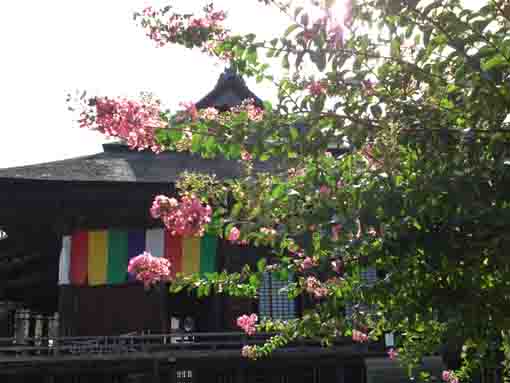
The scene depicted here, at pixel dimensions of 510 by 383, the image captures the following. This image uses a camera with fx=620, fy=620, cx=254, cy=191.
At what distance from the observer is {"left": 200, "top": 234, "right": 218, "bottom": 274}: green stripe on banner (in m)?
13.7

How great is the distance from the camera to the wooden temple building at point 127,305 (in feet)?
41.7

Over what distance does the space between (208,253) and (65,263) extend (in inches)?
123

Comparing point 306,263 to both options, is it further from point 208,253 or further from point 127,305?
point 127,305

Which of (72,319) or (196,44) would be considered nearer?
(196,44)

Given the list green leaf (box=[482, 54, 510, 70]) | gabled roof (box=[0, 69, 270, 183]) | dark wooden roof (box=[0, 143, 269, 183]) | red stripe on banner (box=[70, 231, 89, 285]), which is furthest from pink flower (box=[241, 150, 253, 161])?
red stripe on banner (box=[70, 231, 89, 285])

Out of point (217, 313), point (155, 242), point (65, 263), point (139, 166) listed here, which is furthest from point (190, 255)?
point (139, 166)

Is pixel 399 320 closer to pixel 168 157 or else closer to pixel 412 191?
pixel 412 191

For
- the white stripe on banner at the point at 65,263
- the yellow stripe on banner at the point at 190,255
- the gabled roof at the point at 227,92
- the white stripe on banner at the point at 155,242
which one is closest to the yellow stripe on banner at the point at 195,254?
the yellow stripe on banner at the point at 190,255

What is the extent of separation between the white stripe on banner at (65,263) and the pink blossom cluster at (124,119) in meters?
10.1

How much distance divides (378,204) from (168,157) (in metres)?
14.3

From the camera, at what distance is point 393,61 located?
376cm

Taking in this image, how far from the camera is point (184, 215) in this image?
425cm

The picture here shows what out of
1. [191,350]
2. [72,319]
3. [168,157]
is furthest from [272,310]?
[168,157]

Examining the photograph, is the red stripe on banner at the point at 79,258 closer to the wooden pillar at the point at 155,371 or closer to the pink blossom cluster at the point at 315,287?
the wooden pillar at the point at 155,371
